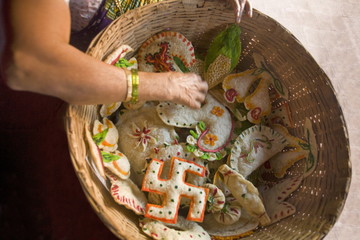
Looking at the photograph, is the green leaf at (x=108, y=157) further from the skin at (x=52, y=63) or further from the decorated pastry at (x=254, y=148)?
the decorated pastry at (x=254, y=148)

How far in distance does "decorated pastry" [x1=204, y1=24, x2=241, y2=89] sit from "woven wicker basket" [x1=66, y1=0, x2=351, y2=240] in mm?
52

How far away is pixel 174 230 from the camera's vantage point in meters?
0.93

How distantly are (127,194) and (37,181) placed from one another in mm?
310

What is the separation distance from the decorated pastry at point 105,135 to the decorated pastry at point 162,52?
24cm

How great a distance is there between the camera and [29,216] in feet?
3.27

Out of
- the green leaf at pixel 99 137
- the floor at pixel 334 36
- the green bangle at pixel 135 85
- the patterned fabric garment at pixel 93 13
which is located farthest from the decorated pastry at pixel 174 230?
the floor at pixel 334 36

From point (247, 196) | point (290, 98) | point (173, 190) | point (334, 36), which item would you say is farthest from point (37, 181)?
point (334, 36)

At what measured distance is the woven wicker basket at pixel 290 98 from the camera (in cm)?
89

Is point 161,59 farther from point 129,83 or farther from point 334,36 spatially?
point 334,36

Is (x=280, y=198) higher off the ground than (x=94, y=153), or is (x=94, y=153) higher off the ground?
(x=94, y=153)

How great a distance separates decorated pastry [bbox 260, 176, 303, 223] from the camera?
1035mm

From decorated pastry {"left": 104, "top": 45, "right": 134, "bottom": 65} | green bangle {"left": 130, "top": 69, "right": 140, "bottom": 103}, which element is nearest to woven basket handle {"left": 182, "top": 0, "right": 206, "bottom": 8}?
decorated pastry {"left": 104, "top": 45, "right": 134, "bottom": 65}

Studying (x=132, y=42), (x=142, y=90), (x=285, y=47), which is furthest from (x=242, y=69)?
(x=142, y=90)

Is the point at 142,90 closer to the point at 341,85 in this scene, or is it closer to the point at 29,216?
the point at 29,216
